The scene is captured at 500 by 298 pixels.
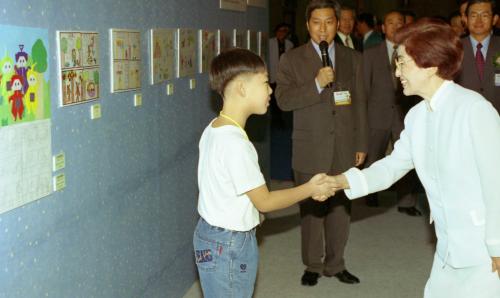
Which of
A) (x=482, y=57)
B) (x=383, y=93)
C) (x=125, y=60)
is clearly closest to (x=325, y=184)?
(x=125, y=60)

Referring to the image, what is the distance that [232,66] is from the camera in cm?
289

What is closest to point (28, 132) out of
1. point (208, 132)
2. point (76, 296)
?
point (208, 132)

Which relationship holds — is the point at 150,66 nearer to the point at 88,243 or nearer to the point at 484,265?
the point at 88,243

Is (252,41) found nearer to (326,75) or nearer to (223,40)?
(223,40)

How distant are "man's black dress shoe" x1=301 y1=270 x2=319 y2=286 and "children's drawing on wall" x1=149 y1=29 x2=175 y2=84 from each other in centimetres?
181

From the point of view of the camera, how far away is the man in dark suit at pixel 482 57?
5.66 meters

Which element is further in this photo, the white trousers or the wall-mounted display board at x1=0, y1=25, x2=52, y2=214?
the white trousers

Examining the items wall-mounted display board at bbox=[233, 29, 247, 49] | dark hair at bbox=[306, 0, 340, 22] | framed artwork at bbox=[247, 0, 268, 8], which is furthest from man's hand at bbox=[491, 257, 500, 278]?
framed artwork at bbox=[247, 0, 268, 8]

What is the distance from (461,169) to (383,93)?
13.0 feet

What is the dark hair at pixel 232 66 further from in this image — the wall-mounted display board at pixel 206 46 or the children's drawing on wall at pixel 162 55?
the wall-mounted display board at pixel 206 46

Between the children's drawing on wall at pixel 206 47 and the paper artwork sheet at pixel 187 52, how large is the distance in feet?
0.41

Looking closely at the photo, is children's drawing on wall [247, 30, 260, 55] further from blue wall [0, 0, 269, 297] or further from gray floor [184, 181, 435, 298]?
gray floor [184, 181, 435, 298]

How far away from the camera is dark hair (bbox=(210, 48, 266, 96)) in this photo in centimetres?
289

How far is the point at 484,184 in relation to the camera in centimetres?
252
